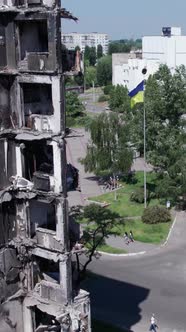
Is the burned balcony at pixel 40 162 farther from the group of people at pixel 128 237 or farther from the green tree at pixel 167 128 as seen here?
the green tree at pixel 167 128

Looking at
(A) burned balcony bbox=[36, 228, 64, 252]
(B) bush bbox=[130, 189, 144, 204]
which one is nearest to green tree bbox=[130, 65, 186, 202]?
(B) bush bbox=[130, 189, 144, 204]

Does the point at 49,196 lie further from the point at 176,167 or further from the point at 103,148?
the point at 103,148

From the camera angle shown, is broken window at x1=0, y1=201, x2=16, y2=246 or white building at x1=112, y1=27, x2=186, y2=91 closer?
broken window at x1=0, y1=201, x2=16, y2=246

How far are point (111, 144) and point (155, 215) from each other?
1210cm

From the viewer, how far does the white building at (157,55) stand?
115625mm

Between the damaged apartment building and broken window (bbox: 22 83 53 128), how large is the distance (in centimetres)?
4

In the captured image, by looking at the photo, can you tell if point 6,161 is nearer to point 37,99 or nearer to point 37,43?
point 37,99

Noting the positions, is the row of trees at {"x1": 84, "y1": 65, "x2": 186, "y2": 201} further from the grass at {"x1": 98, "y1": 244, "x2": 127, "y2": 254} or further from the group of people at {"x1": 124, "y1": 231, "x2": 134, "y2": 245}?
the grass at {"x1": 98, "y1": 244, "x2": 127, "y2": 254}

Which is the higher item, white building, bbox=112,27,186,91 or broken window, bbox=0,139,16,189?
white building, bbox=112,27,186,91

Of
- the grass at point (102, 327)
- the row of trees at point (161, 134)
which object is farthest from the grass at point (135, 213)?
the grass at point (102, 327)

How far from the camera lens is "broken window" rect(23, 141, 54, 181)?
2630cm

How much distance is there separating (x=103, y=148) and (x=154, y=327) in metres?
29.6

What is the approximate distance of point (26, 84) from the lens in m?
25.6

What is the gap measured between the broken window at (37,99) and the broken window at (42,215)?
390cm
